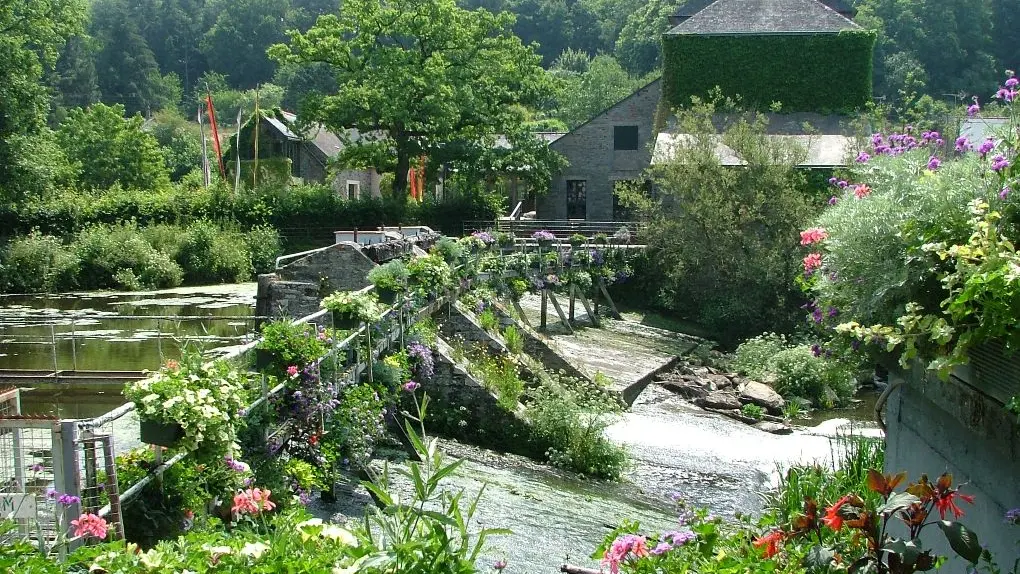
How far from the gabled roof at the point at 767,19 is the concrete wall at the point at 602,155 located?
3.05m

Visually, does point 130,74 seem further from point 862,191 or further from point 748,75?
point 862,191

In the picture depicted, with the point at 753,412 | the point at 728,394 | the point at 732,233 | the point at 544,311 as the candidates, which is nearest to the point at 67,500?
the point at 753,412

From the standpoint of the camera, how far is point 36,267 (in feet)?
109

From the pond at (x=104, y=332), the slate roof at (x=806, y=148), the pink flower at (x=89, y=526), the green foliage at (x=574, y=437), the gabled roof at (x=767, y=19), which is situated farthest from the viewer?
the gabled roof at (x=767, y=19)

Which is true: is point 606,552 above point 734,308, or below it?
above

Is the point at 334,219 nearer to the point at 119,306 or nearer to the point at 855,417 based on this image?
the point at 119,306

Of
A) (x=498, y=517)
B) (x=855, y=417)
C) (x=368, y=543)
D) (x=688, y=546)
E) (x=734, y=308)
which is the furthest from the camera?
(x=734, y=308)

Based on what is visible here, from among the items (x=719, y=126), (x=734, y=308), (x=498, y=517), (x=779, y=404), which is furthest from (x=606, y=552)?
(x=719, y=126)

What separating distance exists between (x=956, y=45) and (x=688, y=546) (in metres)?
68.2

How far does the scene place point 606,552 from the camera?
4316 millimetres

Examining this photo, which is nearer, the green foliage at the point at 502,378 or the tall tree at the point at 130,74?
the green foliage at the point at 502,378

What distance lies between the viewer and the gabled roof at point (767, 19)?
39.7 m

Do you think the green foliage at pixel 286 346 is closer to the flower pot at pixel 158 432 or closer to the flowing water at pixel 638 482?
the flowing water at pixel 638 482

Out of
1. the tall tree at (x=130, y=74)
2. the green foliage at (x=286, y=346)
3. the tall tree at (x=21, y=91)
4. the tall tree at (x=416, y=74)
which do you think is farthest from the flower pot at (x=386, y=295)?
the tall tree at (x=130, y=74)
